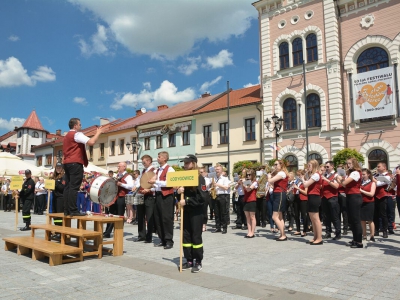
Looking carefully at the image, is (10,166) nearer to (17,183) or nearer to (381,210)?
(17,183)

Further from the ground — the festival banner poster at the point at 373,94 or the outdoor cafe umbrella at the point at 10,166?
the festival banner poster at the point at 373,94

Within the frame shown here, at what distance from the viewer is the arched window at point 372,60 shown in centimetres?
2347

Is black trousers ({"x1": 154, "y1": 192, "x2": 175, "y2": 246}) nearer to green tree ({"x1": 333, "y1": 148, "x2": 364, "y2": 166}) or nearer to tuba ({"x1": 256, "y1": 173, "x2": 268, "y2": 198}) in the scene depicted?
tuba ({"x1": 256, "y1": 173, "x2": 268, "y2": 198})

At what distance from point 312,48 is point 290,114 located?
524 cm

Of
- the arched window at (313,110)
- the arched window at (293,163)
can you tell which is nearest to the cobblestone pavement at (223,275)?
the arched window at (293,163)

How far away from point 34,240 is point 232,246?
447cm

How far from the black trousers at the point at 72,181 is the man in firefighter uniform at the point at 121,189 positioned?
2.24m

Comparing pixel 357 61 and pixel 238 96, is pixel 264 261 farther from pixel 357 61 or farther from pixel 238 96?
pixel 238 96

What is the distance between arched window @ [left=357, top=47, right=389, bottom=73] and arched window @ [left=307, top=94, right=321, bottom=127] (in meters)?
3.53

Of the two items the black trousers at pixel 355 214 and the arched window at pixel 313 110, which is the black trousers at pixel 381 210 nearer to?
the black trousers at pixel 355 214

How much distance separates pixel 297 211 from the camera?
35.4 ft

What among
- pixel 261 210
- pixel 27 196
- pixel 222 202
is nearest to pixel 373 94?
pixel 261 210

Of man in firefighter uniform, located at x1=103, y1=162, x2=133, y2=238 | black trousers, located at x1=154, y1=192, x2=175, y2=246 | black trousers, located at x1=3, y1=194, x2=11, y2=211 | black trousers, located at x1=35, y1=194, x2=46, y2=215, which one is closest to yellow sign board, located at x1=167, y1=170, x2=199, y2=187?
black trousers, located at x1=154, y1=192, x2=175, y2=246

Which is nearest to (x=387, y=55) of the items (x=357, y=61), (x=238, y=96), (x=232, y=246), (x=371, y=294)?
(x=357, y=61)
